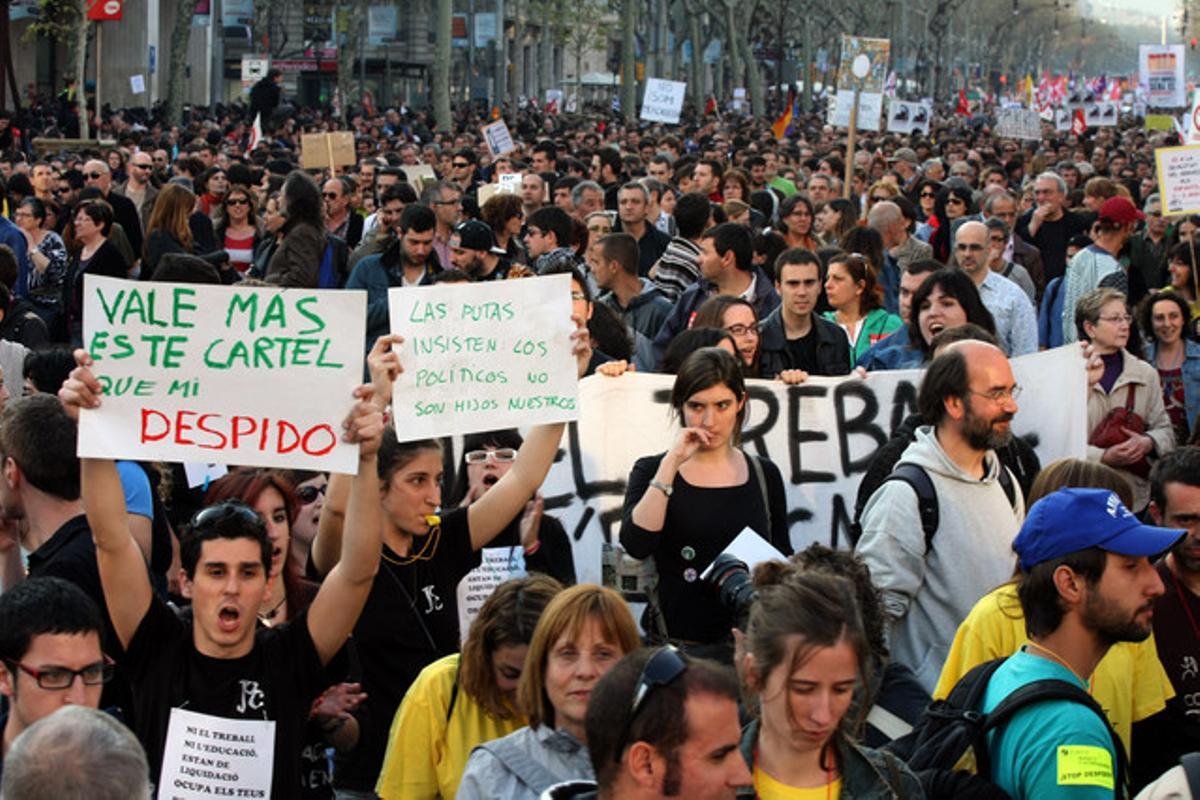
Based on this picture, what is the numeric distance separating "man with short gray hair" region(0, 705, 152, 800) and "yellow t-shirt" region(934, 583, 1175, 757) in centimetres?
216

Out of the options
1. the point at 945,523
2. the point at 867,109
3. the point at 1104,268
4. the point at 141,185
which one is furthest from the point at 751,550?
Result: the point at 867,109

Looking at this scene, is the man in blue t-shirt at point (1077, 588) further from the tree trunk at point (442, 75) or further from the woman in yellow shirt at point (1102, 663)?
the tree trunk at point (442, 75)

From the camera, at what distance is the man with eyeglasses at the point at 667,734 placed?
340 cm

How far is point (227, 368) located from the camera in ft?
15.6

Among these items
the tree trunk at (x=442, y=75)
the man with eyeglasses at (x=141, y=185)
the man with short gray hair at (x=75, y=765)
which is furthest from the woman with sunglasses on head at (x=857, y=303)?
the tree trunk at (x=442, y=75)

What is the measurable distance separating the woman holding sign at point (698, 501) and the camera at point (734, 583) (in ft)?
1.70

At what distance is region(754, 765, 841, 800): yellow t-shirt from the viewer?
383 centimetres

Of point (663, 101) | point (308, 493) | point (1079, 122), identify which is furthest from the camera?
point (1079, 122)

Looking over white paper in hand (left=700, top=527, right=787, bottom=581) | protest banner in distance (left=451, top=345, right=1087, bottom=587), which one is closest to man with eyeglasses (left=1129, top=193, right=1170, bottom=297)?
protest banner in distance (left=451, top=345, right=1087, bottom=587)

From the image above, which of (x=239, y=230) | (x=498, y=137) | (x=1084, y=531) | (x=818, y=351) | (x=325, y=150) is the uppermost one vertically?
(x=498, y=137)

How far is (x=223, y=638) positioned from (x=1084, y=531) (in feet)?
6.50

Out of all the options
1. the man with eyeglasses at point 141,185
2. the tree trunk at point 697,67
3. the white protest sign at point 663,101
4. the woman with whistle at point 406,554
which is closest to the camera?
the woman with whistle at point 406,554

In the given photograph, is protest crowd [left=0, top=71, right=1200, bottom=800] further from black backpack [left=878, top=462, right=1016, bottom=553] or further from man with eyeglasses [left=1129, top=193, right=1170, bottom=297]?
man with eyeglasses [left=1129, top=193, right=1170, bottom=297]

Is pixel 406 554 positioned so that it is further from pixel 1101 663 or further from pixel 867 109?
pixel 867 109
